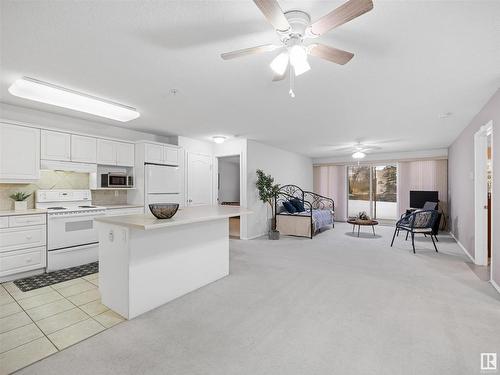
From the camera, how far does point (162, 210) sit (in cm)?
247

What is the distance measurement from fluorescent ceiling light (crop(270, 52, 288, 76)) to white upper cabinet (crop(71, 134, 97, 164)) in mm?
3735

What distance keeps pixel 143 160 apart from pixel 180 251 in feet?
8.75

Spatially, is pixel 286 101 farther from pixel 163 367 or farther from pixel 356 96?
pixel 163 367

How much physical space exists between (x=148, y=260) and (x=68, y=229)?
2155mm

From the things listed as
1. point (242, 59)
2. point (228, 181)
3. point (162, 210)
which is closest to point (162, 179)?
point (162, 210)

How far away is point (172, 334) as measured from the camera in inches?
82.4

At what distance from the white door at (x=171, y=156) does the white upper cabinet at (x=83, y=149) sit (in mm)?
1316

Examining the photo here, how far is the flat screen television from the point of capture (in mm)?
7027

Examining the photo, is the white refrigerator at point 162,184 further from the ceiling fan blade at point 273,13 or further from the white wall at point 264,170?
the ceiling fan blade at point 273,13

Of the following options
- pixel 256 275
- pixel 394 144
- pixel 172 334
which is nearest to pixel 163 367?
pixel 172 334

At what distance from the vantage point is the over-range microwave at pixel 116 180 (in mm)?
4434

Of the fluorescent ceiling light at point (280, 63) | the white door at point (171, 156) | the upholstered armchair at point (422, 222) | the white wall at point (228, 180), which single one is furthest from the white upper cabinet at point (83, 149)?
the upholstered armchair at point (422, 222)

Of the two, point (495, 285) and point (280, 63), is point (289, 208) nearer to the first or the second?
point (495, 285)

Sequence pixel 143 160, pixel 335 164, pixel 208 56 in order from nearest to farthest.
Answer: pixel 208 56, pixel 143 160, pixel 335 164
